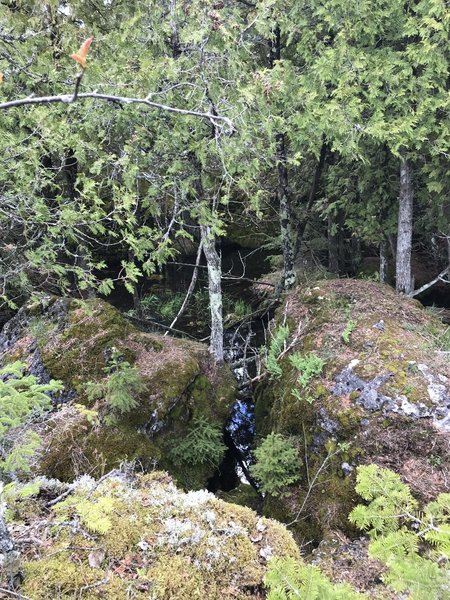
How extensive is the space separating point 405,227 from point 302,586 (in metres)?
7.62

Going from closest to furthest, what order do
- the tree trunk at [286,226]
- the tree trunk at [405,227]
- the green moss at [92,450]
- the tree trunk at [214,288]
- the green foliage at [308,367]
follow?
the green moss at [92,450] < the green foliage at [308,367] < the tree trunk at [214,288] < the tree trunk at [405,227] < the tree trunk at [286,226]

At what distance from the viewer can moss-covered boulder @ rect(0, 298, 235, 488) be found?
16.9ft

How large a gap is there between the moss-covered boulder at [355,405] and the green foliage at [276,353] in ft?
0.17

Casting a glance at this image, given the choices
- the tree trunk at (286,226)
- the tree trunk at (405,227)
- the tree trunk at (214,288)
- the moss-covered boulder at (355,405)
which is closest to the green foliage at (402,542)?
the moss-covered boulder at (355,405)

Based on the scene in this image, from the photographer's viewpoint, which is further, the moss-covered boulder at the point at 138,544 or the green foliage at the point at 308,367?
the green foliage at the point at 308,367

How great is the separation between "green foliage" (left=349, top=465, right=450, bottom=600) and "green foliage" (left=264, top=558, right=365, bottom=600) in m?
0.23

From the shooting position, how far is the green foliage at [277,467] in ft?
16.8

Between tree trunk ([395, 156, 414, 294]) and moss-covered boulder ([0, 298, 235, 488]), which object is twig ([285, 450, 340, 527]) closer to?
moss-covered boulder ([0, 298, 235, 488])

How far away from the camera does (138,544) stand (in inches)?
102

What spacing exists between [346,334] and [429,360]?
3.92ft

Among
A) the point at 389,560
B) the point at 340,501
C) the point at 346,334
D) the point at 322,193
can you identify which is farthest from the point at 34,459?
the point at 322,193

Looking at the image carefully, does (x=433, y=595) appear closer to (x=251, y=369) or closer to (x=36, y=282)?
(x=251, y=369)

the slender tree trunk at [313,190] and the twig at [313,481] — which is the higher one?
the slender tree trunk at [313,190]

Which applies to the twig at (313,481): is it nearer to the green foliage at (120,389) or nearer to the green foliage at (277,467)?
the green foliage at (277,467)
